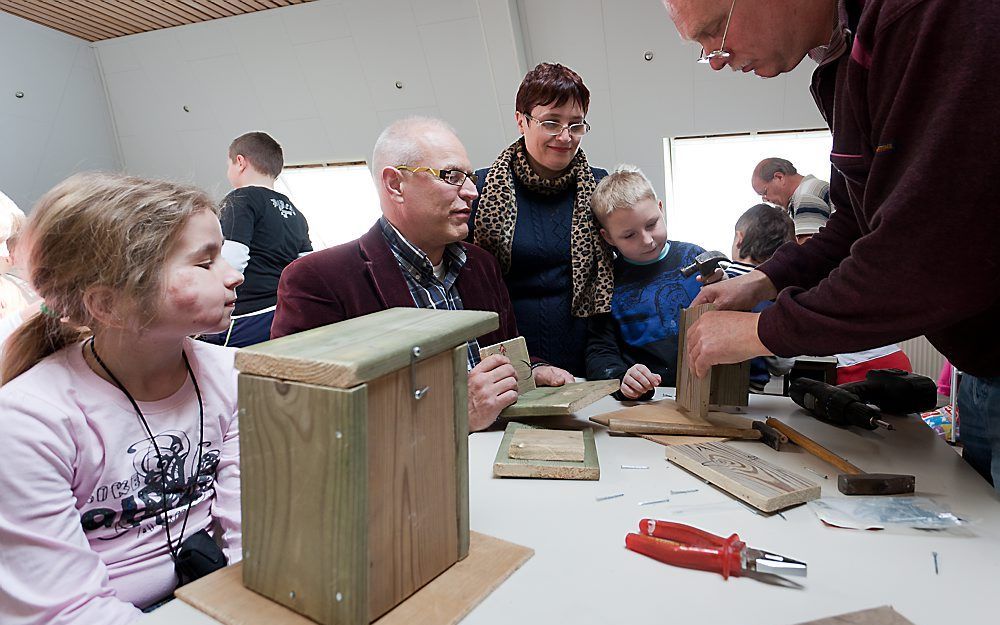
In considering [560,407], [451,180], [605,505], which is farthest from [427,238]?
[605,505]

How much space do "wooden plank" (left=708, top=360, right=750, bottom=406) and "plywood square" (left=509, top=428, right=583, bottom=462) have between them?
455 millimetres

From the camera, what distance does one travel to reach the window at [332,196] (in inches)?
267

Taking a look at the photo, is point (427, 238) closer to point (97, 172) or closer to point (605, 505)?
point (97, 172)

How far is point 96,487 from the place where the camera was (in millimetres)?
1081

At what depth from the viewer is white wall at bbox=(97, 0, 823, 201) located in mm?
4656

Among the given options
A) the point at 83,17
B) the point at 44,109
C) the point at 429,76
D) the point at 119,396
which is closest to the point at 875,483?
the point at 119,396

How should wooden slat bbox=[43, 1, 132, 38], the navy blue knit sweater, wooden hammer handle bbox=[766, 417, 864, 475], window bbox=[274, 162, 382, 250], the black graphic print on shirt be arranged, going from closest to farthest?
the black graphic print on shirt
wooden hammer handle bbox=[766, 417, 864, 475]
the navy blue knit sweater
wooden slat bbox=[43, 1, 132, 38]
window bbox=[274, 162, 382, 250]

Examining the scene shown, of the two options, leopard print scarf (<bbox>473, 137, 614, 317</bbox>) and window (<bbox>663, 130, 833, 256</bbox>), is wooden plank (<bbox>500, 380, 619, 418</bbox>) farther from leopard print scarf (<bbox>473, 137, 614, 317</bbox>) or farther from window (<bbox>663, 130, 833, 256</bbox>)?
window (<bbox>663, 130, 833, 256</bbox>)

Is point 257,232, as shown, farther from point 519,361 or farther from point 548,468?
point 548,468

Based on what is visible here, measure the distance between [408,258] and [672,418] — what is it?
899 mm

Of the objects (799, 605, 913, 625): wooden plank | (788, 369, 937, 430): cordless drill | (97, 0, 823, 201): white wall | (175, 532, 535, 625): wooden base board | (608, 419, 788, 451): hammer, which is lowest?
(788, 369, 937, 430): cordless drill

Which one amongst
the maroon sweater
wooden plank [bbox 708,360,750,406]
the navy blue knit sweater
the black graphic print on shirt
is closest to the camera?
the maroon sweater

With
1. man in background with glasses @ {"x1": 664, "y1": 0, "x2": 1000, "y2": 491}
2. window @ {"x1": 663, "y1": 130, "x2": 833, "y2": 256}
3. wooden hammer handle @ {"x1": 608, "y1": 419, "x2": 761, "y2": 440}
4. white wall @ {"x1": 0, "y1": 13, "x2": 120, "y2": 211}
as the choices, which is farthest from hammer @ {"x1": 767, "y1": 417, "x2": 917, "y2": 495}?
white wall @ {"x1": 0, "y1": 13, "x2": 120, "y2": 211}

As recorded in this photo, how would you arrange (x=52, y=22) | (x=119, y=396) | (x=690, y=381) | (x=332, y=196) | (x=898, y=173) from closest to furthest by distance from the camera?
(x=898, y=173)
(x=119, y=396)
(x=690, y=381)
(x=52, y=22)
(x=332, y=196)
